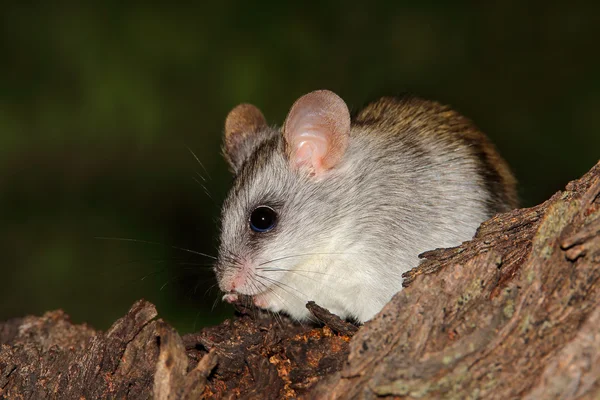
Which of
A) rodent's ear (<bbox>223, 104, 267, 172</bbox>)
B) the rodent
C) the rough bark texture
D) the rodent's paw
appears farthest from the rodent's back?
the rodent's paw

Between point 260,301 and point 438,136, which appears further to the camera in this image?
point 438,136

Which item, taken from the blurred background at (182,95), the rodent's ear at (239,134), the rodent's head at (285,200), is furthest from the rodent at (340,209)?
the blurred background at (182,95)

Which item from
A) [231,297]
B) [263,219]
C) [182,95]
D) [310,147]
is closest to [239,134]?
[310,147]

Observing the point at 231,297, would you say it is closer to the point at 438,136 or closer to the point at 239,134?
the point at 239,134

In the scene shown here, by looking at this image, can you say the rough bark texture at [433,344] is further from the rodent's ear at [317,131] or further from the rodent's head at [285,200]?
the rodent's ear at [317,131]

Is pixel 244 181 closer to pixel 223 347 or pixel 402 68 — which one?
pixel 223 347

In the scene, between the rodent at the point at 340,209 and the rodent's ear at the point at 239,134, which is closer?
the rodent at the point at 340,209
